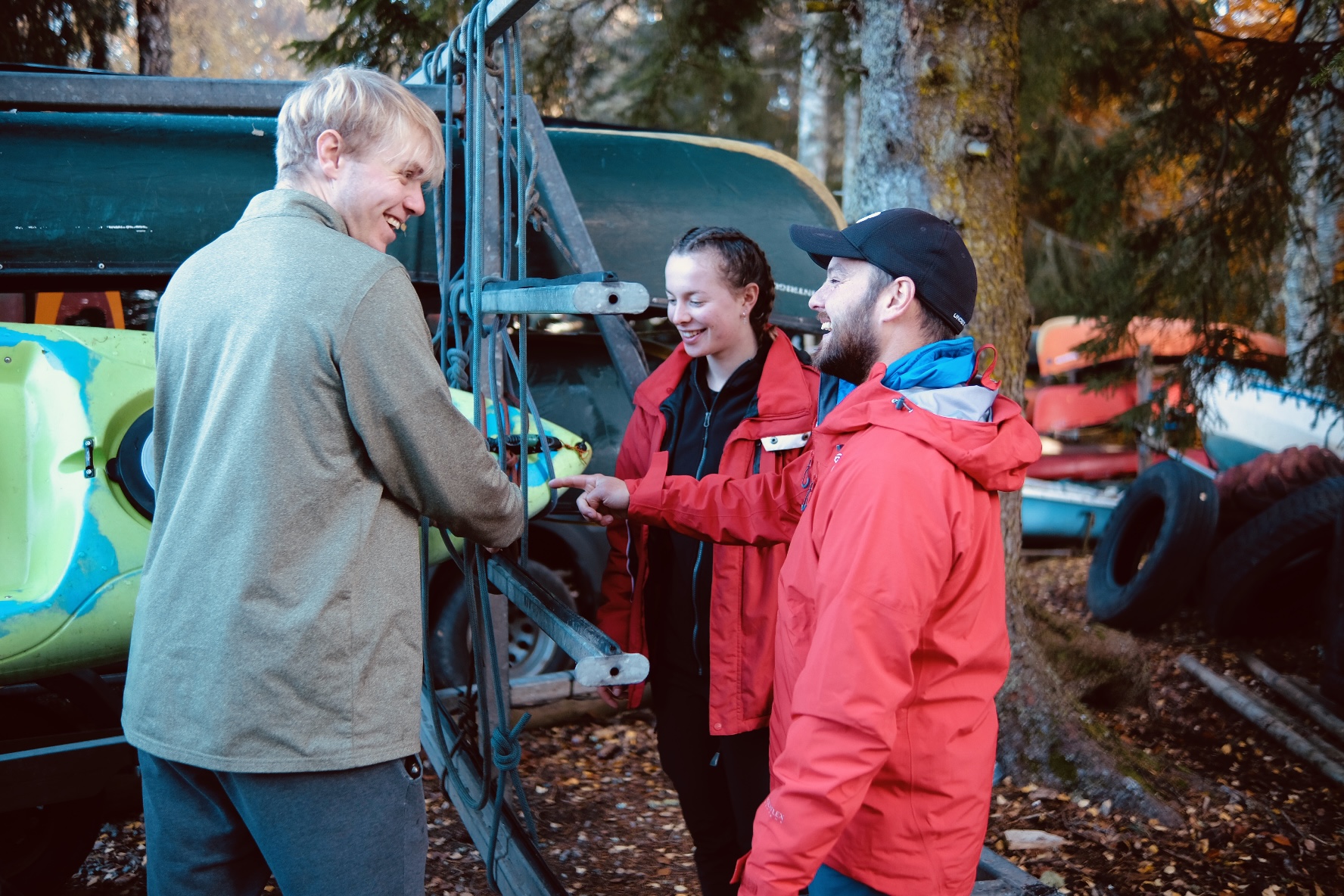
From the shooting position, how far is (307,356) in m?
1.34

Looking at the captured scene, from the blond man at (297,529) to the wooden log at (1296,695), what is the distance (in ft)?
13.8

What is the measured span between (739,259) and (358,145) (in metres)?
1.06

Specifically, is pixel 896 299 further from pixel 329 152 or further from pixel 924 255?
pixel 329 152

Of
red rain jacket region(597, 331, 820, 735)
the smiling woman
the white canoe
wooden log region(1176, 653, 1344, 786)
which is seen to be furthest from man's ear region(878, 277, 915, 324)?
the white canoe

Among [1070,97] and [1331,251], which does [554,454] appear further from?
[1070,97]

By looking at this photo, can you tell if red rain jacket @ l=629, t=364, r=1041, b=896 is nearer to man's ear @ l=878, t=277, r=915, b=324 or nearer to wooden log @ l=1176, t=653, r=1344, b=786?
man's ear @ l=878, t=277, r=915, b=324

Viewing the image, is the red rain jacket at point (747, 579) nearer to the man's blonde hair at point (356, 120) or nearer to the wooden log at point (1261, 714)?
the man's blonde hair at point (356, 120)

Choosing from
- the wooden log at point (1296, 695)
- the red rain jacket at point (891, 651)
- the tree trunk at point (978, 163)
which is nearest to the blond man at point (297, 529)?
the red rain jacket at point (891, 651)

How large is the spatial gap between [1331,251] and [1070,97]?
11.3 feet

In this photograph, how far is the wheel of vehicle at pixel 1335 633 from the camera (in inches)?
172

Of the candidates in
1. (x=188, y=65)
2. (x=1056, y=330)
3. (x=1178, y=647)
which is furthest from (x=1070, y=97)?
(x=188, y=65)

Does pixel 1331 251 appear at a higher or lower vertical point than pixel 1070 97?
lower

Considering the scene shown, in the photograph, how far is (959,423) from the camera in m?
1.50

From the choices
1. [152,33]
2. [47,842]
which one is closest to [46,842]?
[47,842]
